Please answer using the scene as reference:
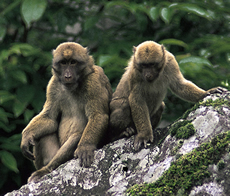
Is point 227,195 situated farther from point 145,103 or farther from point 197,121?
point 145,103

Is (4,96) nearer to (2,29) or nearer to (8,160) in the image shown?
(8,160)

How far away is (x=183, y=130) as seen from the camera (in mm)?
4367

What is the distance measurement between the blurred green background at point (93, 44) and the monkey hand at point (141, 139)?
1.56 m

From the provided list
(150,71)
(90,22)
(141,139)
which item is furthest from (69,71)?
(90,22)

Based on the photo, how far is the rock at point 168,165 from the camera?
3.69 m

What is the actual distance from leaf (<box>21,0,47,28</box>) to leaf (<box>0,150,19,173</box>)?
2385 mm

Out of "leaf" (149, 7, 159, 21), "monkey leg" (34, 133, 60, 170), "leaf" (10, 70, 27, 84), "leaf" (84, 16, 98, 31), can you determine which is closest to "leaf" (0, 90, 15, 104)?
"leaf" (10, 70, 27, 84)

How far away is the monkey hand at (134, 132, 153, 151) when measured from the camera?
4.79 m

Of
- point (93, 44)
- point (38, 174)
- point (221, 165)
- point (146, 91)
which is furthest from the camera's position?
point (93, 44)

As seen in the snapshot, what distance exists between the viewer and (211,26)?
27.9 feet

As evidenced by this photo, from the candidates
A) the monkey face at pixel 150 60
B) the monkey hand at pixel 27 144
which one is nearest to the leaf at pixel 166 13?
the monkey face at pixel 150 60

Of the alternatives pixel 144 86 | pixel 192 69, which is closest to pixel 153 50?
pixel 144 86

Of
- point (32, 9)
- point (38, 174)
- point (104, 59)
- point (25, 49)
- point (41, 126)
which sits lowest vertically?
point (38, 174)

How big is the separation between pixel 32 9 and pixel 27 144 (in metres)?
2.42
